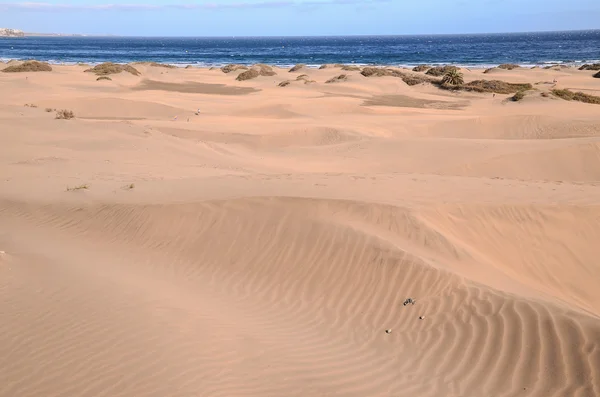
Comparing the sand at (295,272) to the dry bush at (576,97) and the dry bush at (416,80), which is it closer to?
the dry bush at (576,97)

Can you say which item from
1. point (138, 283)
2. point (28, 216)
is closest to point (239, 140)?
point (28, 216)

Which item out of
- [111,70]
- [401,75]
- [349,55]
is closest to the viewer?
[401,75]

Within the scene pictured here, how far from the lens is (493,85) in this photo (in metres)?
33.2

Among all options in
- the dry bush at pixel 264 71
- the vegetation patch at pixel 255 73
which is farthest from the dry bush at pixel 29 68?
the dry bush at pixel 264 71

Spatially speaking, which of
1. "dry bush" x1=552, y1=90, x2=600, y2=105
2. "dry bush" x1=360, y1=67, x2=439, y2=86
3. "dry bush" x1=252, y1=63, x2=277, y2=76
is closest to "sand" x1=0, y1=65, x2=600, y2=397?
"dry bush" x1=552, y1=90, x2=600, y2=105

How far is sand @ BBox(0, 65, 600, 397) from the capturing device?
5.01 metres

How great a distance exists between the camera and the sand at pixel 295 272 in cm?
501

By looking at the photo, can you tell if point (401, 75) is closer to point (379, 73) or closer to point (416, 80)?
point (379, 73)

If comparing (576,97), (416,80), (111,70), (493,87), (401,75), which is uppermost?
(111,70)

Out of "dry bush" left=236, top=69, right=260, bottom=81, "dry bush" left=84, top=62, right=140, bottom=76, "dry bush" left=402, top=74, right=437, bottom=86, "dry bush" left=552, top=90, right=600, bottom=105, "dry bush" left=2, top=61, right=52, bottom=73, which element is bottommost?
"dry bush" left=552, top=90, right=600, bottom=105

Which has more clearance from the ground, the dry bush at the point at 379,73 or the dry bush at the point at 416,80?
the dry bush at the point at 379,73

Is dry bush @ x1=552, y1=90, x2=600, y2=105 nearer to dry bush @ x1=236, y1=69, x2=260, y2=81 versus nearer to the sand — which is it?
the sand

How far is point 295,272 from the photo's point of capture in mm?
7367

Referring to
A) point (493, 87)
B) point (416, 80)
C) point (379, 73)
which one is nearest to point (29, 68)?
point (379, 73)
